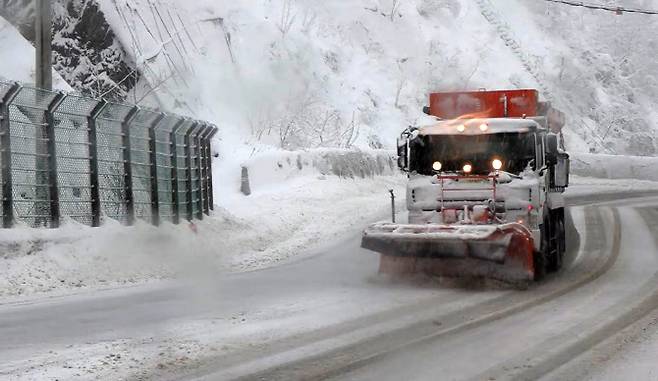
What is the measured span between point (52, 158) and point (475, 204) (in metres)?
6.01

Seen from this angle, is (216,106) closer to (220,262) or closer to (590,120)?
(220,262)

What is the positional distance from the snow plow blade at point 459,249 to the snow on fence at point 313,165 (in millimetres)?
10532

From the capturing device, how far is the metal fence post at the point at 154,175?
1367cm

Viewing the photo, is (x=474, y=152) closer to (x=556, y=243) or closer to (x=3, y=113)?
(x=556, y=243)

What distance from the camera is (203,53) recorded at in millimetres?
31188

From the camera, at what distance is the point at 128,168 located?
13.0 metres

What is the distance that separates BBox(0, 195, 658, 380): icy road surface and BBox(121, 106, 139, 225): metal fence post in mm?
2446

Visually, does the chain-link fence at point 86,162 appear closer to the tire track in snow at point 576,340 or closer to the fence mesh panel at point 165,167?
the fence mesh panel at point 165,167

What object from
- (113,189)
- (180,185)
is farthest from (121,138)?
(180,185)

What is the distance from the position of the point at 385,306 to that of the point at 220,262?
4.77 m

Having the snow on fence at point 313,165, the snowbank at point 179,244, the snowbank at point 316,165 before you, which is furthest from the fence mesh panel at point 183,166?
the snowbank at point 316,165

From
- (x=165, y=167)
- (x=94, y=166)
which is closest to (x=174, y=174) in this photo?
(x=165, y=167)

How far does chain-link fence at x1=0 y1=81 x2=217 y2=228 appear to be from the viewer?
1098 cm

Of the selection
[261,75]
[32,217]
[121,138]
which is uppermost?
[261,75]
